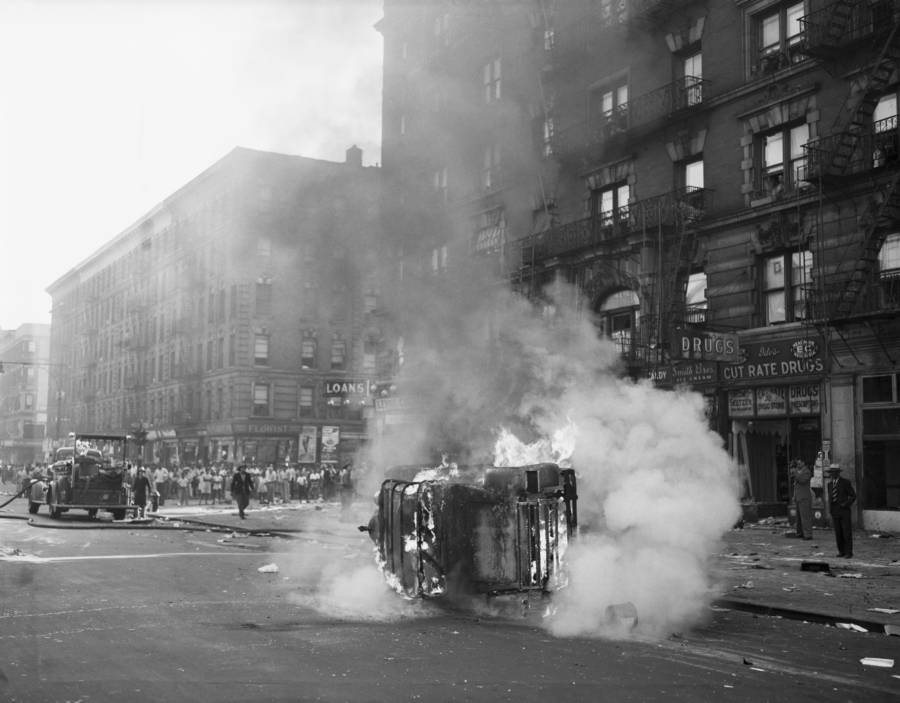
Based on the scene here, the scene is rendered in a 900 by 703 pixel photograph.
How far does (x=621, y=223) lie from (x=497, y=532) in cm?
1570

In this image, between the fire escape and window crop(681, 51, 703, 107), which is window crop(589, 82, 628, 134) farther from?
the fire escape

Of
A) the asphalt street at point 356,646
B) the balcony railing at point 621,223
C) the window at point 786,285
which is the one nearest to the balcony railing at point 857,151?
the window at point 786,285

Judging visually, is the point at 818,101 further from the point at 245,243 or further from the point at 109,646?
the point at 109,646

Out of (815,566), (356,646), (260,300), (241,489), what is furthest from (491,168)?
(241,489)

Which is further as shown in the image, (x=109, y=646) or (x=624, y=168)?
(x=624, y=168)

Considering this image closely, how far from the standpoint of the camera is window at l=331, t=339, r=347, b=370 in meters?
16.1

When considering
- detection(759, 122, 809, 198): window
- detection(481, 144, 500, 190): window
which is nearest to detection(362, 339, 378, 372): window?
detection(481, 144, 500, 190): window

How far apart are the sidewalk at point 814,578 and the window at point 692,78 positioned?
10.7 metres

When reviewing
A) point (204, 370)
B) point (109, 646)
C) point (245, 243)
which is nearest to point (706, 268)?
point (245, 243)

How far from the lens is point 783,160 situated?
20312mm

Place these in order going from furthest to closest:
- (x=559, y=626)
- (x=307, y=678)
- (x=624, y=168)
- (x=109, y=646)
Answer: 1. (x=624, y=168)
2. (x=559, y=626)
3. (x=109, y=646)
4. (x=307, y=678)

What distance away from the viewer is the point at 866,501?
18641 millimetres

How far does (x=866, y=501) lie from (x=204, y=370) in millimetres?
29328

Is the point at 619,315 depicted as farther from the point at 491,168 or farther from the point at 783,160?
the point at 491,168
